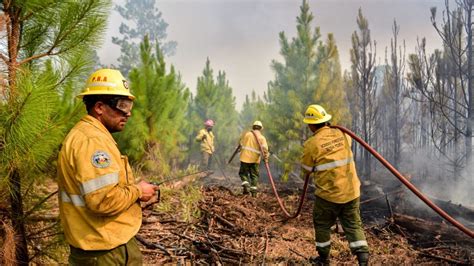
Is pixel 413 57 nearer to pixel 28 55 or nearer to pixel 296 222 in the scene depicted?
pixel 296 222

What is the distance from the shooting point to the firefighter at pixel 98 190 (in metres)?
1.77

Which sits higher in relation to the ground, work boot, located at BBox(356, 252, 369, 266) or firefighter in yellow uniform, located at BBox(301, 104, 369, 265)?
firefighter in yellow uniform, located at BBox(301, 104, 369, 265)

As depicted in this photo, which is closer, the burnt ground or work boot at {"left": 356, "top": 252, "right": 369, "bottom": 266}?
work boot at {"left": 356, "top": 252, "right": 369, "bottom": 266}

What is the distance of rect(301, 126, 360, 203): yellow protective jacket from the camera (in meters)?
3.99

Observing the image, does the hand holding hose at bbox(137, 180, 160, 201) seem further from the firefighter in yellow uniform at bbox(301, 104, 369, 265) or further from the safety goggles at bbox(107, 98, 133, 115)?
the firefighter in yellow uniform at bbox(301, 104, 369, 265)

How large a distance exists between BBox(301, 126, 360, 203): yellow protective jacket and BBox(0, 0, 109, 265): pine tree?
293cm

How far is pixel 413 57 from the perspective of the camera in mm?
12164

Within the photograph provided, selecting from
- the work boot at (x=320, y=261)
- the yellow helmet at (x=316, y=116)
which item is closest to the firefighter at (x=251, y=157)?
the yellow helmet at (x=316, y=116)

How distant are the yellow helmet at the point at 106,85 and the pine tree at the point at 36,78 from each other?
1.23 ft

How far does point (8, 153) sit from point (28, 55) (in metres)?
0.96

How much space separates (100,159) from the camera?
1794 millimetres

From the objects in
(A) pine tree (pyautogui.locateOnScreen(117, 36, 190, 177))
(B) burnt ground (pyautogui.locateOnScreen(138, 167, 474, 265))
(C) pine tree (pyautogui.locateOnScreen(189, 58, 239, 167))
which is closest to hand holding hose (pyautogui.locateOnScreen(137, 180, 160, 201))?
(B) burnt ground (pyautogui.locateOnScreen(138, 167, 474, 265))

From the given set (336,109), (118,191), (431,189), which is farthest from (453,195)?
(118,191)

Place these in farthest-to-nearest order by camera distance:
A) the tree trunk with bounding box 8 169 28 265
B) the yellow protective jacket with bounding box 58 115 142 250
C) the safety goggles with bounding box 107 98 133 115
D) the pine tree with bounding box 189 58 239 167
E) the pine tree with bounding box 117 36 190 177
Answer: the pine tree with bounding box 189 58 239 167, the pine tree with bounding box 117 36 190 177, the tree trunk with bounding box 8 169 28 265, the safety goggles with bounding box 107 98 133 115, the yellow protective jacket with bounding box 58 115 142 250
